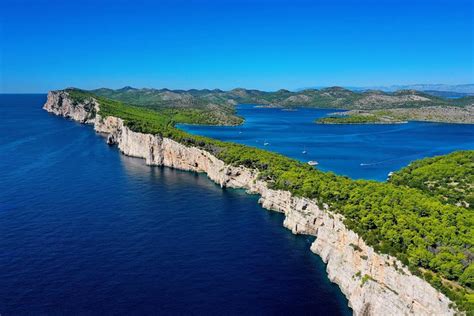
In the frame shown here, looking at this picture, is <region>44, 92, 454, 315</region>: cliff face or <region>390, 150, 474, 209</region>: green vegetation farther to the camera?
<region>390, 150, 474, 209</region>: green vegetation

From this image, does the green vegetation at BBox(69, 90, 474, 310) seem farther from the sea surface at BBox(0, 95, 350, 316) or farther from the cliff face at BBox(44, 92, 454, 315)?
the sea surface at BBox(0, 95, 350, 316)

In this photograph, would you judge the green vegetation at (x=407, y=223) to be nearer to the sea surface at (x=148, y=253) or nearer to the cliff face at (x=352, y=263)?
the cliff face at (x=352, y=263)

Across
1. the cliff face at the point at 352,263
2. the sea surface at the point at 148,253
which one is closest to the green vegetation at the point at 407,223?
the cliff face at the point at 352,263

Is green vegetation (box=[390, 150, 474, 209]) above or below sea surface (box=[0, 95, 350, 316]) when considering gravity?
above

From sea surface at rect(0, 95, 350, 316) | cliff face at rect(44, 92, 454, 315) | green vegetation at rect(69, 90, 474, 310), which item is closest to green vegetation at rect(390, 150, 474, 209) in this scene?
green vegetation at rect(69, 90, 474, 310)

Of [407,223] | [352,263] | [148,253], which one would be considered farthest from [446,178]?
[148,253]

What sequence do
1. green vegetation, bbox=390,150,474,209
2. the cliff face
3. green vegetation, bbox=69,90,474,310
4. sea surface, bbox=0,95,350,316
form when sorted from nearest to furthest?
the cliff face → green vegetation, bbox=69,90,474,310 → sea surface, bbox=0,95,350,316 → green vegetation, bbox=390,150,474,209

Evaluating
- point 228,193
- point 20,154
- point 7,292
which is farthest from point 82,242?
point 20,154
